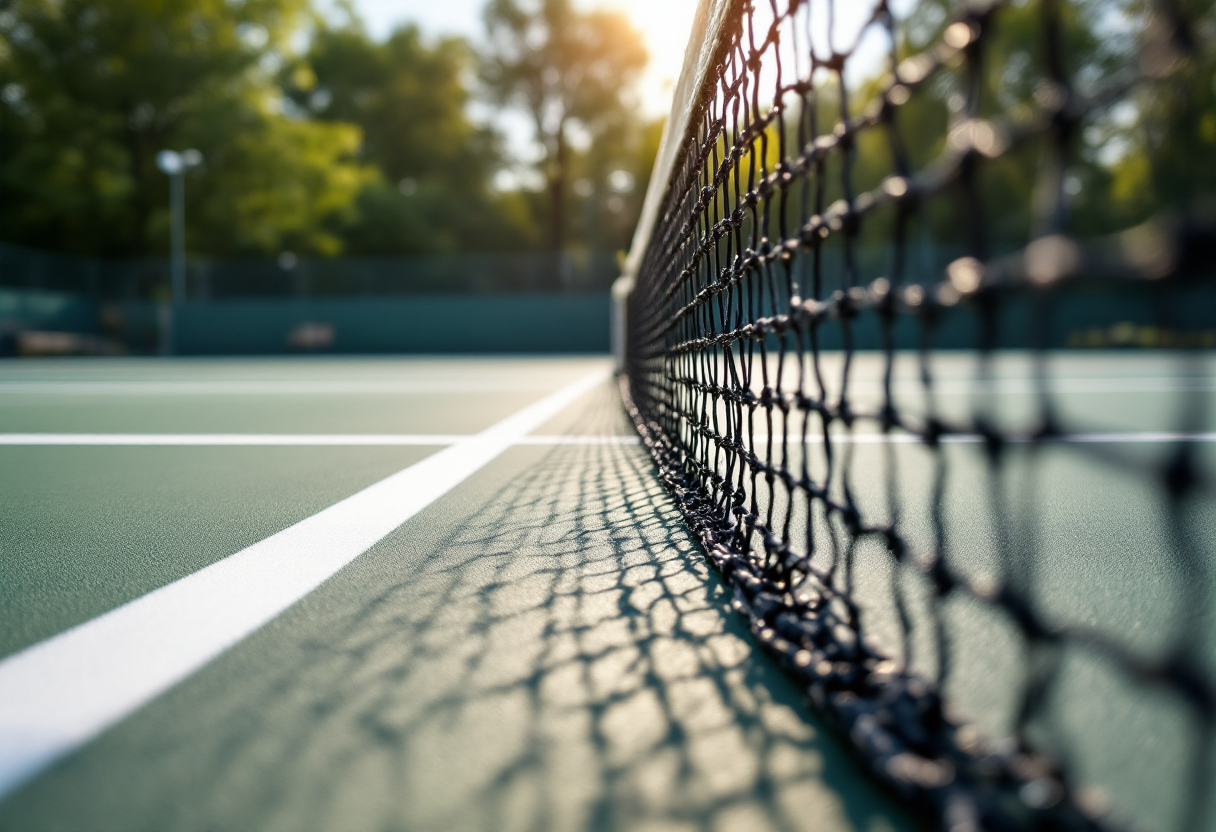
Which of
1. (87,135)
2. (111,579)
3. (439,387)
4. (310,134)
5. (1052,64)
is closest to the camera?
(1052,64)

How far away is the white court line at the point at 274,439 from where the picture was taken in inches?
145

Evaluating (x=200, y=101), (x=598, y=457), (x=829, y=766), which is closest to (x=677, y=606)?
(x=829, y=766)

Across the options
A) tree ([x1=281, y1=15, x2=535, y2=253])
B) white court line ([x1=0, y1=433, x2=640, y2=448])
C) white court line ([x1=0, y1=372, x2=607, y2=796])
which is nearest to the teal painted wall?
tree ([x1=281, y1=15, x2=535, y2=253])

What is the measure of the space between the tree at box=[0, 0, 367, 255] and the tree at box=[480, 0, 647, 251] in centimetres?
694

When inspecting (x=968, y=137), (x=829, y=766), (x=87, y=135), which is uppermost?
(x=87, y=135)

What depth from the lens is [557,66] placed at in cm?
2853

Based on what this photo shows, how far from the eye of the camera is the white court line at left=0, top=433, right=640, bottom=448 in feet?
12.1

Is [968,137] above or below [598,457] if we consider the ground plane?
above

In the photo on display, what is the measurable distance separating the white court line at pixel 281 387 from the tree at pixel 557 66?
66.9 ft

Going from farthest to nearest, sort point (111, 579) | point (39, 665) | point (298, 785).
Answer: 1. point (111, 579)
2. point (39, 665)
3. point (298, 785)

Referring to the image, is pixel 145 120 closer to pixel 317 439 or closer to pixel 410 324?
pixel 410 324

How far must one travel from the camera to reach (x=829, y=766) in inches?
34.6

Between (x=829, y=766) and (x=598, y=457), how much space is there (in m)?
2.36

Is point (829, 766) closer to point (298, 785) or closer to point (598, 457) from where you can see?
point (298, 785)
